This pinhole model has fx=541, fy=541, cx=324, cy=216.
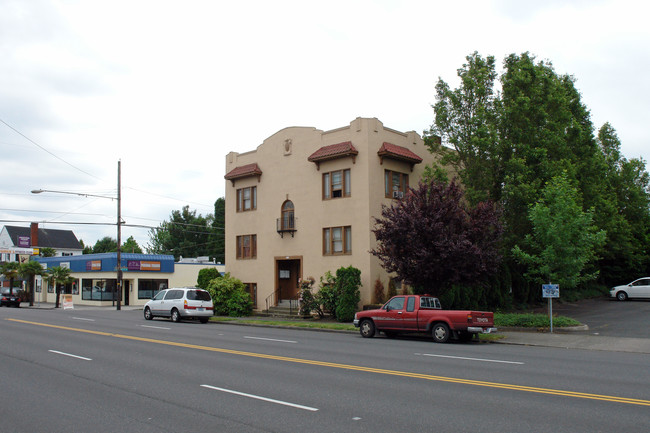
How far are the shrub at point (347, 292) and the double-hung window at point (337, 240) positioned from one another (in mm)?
1818

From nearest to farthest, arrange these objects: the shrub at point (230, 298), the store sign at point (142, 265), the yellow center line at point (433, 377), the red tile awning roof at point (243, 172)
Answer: the yellow center line at point (433, 377) < the shrub at point (230, 298) < the red tile awning roof at point (243, 172) < the store sign at point (142, 265)

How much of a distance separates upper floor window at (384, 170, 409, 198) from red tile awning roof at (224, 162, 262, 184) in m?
8.41

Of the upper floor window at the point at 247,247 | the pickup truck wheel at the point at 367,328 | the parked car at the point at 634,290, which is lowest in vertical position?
the pickup truck wheel at the point at 367,328

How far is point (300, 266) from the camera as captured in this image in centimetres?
3014

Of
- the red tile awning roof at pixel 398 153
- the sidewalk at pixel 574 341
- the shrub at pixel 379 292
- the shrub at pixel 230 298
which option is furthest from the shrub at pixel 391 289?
the shrub at pixel 230 298

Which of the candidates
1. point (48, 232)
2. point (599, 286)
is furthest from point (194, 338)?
point (48, 232)

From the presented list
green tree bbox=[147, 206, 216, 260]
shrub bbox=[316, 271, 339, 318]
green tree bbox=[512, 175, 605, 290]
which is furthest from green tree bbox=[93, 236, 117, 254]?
green tree bbox=[512, 175, 605, 290]

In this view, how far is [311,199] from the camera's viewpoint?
2984 cm

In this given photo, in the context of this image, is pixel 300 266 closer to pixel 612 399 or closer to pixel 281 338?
pixel 281 338

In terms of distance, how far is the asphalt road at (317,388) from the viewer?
7.10 metres

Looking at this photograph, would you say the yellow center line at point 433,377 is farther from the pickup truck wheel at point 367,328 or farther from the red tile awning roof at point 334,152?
the red tile awning roof at point 334,152

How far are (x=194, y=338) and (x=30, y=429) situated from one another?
1185 centimetres

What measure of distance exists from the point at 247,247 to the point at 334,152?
31.1 feet

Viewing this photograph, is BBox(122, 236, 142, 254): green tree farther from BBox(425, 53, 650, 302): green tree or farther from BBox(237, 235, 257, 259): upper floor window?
BBox(425, 53, 650, 302): green tree
